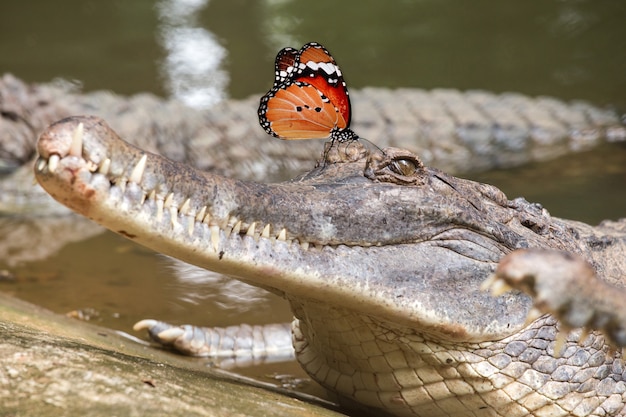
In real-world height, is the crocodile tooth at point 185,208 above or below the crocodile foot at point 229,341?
above

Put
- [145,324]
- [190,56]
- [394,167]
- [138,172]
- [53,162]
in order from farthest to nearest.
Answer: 1. [190,56]
2. [145,324]
3. [394,167]
4. [138,172]
5. [53,162]

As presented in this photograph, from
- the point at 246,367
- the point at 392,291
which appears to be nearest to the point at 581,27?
the point at 246,367

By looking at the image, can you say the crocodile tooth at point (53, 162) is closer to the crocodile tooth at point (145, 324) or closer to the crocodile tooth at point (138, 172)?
the crocodile tooth at point (138, 172)

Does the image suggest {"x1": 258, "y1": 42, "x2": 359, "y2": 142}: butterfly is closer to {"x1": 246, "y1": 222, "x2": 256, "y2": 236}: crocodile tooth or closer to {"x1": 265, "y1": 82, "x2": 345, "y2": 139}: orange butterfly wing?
{"x1": 265, "y1": 82, "x2": 345, "y2": 139}: orange butterfly wing

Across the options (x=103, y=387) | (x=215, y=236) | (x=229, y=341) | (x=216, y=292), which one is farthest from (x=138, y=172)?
(x=216, y=292)

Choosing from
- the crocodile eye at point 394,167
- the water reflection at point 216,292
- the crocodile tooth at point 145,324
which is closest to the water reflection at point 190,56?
the water reflection at point 216,292

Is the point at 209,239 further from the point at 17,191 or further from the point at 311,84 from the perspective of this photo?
the point at 17,191

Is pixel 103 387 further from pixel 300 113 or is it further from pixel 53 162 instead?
pixel 300 113
